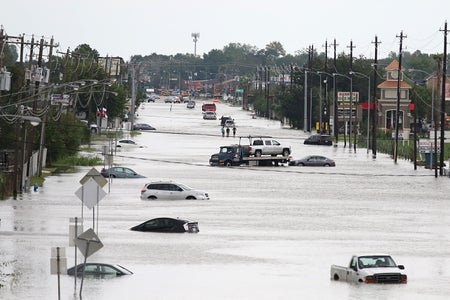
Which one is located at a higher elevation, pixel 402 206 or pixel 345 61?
pixel 345 61

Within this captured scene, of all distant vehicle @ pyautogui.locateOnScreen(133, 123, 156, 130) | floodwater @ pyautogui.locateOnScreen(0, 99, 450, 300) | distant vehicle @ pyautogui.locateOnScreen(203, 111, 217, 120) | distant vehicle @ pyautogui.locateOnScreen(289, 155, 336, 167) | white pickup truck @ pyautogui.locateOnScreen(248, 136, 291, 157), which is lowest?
floodwater @ pyautogui.locateOnScreen(0, 99, 450, 300)

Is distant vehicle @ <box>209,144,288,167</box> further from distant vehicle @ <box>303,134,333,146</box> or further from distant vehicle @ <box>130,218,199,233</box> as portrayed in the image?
distant vehicle @ <box>130,218,199,233</box>

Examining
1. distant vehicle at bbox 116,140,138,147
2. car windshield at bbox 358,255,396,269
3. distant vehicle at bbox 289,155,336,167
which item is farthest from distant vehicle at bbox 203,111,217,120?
car windshield at bbox 358,255,396,269

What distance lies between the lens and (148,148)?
125250 millimetres

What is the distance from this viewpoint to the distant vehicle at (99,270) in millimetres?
40312

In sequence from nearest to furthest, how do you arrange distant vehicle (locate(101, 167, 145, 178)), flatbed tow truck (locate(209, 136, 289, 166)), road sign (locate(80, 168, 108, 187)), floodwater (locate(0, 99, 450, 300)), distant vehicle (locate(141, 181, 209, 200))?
floodwater (locate(0, 99, 450, 300))
road sign (locate(80, 168, 108, 187))
distant vehicle (locate(141, 181, 209, 200))
distant vehicle (locate(101, 167, 145, 178))
flatbed tow truck (locate(209, 136, 289, 166))

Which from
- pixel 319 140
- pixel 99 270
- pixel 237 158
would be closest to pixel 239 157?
pixel 237 158

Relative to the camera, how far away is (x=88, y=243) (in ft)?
116

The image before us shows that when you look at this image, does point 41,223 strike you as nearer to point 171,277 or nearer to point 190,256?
point 190,256

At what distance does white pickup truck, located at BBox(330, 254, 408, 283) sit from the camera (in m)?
40.0

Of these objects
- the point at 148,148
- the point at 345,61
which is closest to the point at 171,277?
the point at 148,148

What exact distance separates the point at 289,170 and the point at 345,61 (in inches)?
3366

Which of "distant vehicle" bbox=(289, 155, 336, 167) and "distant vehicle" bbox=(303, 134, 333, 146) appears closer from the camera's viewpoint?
"distant vehicle" bbox=(289, 155, 336, 167)

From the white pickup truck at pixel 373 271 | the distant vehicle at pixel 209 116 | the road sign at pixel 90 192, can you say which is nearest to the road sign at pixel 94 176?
the road sign at pixel 90 192
